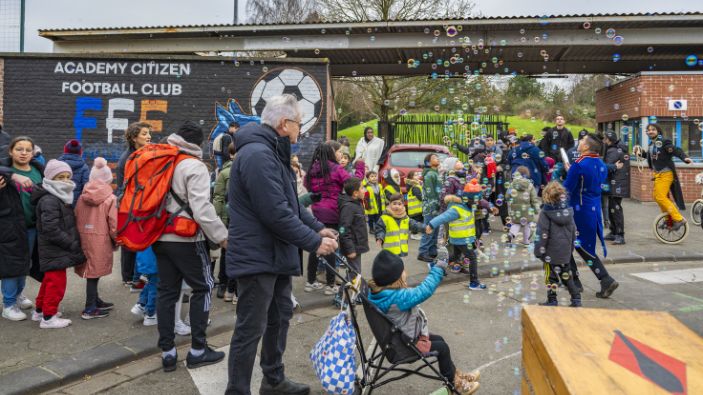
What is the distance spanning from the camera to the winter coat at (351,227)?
6246 mm

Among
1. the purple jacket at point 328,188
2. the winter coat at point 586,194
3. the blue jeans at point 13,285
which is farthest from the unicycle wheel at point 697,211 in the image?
the blue jeans at point 13,285

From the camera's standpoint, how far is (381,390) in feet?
13.8

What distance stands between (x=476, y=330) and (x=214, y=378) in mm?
2535

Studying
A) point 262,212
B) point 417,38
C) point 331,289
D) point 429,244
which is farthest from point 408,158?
point 262,212

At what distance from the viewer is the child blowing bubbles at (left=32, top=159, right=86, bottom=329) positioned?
5.30 meters

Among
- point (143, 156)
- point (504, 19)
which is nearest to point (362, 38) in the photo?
point (504, 19)

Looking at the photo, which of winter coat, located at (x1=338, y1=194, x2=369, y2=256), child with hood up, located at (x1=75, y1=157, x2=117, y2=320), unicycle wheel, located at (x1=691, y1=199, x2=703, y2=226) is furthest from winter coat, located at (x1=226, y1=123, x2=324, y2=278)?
unicycle wheel, located at (x1=691, y1=199, x2=703, y2=226)

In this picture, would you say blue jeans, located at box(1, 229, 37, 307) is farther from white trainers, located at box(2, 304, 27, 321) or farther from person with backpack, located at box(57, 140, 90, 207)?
person with backpack, located at box(57, 140, 90, 207)

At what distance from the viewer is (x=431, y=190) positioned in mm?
9586

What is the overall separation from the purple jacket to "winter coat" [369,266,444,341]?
2.75 meters

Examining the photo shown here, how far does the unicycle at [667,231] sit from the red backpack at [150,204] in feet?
28.9

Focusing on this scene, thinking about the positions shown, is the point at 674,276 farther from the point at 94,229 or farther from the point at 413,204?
the point at 94,229

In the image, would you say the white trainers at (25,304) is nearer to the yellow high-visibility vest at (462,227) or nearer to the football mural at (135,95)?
the yellow high-visibility vest at (462,227)

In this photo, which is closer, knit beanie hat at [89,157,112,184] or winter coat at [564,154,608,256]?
knit beanie hat at [89,157,112,184]
